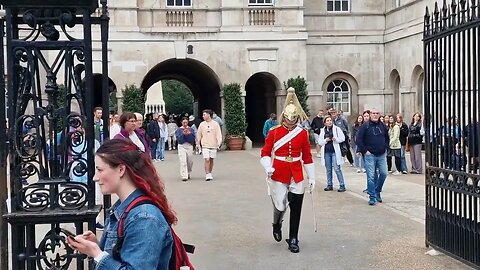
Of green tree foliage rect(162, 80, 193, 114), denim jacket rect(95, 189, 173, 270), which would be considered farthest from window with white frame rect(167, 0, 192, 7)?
green tree foliage rect(162, 80, 193, 114)

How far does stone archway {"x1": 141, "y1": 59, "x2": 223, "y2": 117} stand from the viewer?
29263mm

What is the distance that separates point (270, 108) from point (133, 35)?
7.01 meters

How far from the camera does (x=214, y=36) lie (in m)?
27.5

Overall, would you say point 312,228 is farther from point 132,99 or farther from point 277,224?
point 132,99

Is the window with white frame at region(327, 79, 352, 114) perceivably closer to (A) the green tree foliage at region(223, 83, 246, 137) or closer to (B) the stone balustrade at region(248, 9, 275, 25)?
(B) the stone balustrade at region(248, 9, 275, 25)

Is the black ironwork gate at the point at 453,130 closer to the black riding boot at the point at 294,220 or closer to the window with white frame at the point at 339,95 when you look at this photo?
the black riding boot at the point at 294,220

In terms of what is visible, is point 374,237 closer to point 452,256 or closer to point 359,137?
point 452,256

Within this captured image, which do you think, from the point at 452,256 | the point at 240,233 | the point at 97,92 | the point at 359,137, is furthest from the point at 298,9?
the point at 452,256

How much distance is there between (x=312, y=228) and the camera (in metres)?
10.3

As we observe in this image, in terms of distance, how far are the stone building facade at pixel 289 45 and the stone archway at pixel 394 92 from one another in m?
0.04

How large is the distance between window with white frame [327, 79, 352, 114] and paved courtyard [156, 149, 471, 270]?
44.1 ft

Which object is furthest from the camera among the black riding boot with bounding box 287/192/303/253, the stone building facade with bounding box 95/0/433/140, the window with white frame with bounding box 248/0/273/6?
the window with white frame with bounding box 248/0/273/6

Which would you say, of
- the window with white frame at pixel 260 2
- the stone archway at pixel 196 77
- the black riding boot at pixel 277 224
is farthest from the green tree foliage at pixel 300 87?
the black riding boot at pixel 277 224

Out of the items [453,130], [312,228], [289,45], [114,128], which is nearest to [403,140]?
[114,128]
